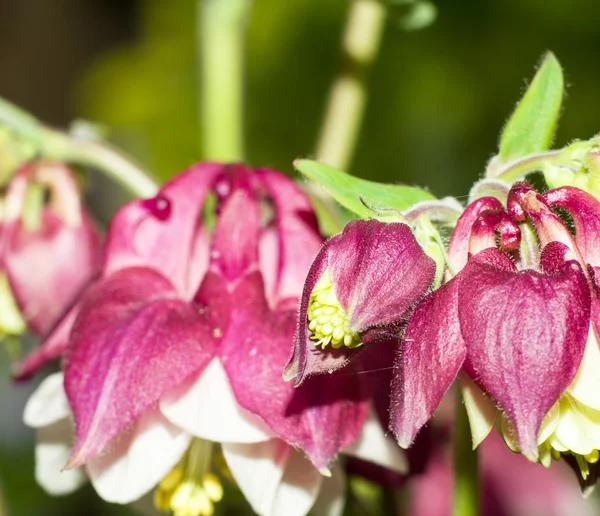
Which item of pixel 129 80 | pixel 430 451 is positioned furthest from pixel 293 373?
pixel 129 80

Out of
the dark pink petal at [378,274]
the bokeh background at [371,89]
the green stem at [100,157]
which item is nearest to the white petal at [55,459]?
the green stem at [100,157]

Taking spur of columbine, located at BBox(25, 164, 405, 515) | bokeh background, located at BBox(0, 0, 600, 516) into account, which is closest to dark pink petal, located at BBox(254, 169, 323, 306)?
spur of columbine, located at BBox(25, 164, 405, 515)

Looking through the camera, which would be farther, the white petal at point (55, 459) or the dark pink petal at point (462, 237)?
the white petal at point (55, 459)

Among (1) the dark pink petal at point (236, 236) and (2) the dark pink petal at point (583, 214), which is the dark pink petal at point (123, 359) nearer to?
(1) the dark pink petal at point (236, 236)

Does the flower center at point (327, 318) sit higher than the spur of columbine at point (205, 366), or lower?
higher

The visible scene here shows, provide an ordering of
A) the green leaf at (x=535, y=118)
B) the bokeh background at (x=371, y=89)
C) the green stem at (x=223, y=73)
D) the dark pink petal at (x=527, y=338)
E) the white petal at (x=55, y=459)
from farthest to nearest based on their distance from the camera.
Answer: the bokeh background at (x=371, y=89), the green stem at (x=223, y=73), the white petal at (x=55, y=459), the green leaf at (x=535, y=118), the dark pink petal at (x=527, y=338)

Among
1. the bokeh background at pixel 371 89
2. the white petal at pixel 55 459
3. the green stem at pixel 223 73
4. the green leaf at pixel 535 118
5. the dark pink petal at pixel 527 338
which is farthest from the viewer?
the bokeh background at pixel 371 89

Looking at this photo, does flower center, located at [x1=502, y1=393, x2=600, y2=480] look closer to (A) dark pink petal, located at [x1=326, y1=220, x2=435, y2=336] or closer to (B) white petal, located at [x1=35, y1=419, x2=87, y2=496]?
(A) dark pink petal, located at [x1=326, y1=220, x2=435, y2=336]

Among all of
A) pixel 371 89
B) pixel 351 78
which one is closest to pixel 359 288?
pixel 351 78
